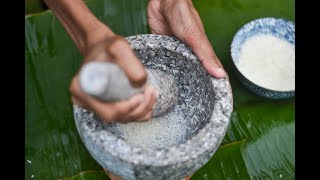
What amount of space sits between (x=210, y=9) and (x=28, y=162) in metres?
0.93

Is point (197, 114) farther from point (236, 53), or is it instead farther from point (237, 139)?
point (236, 53)

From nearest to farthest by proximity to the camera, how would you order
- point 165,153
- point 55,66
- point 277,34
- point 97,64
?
point 97,64 → point 165,153 → point 55,66 → point 277,34

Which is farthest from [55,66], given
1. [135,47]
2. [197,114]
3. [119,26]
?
[197,114]

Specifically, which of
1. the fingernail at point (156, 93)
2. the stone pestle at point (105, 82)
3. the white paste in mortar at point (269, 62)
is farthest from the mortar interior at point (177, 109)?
the white paste in mortar at point (269, 62)

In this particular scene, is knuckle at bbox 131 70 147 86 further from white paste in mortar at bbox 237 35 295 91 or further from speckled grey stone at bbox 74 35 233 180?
white paste in mortar at bbox 237 35 295 91

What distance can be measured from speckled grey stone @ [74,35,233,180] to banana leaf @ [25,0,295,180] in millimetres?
291

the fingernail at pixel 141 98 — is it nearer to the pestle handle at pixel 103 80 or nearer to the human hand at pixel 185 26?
the pestle handle at pixel 103 80

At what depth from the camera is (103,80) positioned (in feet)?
3.17

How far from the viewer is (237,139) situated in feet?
5.70

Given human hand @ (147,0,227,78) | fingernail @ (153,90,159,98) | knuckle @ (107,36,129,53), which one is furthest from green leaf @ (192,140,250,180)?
knuckle @ (107,36,129,53)

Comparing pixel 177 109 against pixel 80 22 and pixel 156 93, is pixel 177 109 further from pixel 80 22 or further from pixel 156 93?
pixel 80 22

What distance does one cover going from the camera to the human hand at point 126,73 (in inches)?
40.9

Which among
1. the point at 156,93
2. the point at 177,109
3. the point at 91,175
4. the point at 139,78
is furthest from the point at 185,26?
the point at 91,175

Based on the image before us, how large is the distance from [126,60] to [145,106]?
14 centimetres
